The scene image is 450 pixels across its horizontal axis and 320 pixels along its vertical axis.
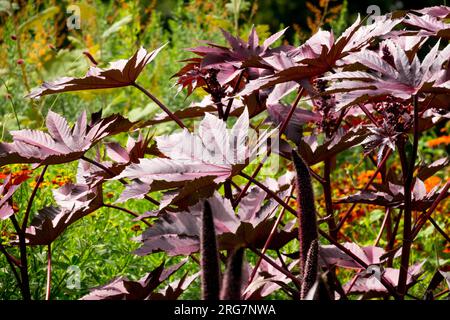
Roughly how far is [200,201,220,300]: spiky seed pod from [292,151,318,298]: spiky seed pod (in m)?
0.21

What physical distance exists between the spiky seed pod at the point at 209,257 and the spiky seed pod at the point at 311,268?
0.67 ft

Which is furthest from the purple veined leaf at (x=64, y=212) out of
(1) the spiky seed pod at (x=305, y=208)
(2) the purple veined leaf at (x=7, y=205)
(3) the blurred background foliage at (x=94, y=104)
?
(1) the spiky seed pod at (x=305, y=208)

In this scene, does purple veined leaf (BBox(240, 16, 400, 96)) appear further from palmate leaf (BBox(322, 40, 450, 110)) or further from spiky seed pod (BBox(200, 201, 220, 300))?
spiky seed pod (BBox(200, 201, 220, 300))

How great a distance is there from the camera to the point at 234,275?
104 cm

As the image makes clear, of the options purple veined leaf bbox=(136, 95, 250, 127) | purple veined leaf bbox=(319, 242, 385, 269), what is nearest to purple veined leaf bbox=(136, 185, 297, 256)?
purple veined leaf bbox=(319, 242, 385, 269)

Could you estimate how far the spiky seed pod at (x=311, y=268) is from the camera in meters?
1.29

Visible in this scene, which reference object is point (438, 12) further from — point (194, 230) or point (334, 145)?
point (194, 230)

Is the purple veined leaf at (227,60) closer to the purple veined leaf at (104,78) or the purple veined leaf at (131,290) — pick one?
the purple veined leaf at (104,78)

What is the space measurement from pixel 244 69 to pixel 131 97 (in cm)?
409

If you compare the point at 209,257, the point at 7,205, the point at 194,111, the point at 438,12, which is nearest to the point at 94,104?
the point at 194,111

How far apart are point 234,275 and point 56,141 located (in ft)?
3.64

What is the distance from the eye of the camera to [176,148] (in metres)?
1.75

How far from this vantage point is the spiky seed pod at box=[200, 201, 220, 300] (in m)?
1.12
